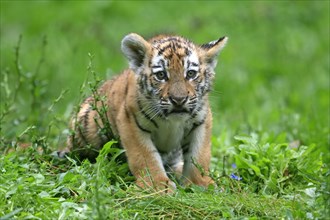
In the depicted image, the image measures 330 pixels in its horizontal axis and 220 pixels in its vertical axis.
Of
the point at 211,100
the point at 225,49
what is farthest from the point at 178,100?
the point at 225,49

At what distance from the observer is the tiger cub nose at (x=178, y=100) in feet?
25.2

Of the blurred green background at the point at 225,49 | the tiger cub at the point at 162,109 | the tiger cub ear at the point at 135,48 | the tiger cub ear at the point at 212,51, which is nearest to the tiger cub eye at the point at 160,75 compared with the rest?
the tiger cub at the point at 162,109

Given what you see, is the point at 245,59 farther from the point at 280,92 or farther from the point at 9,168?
the point at 9,168

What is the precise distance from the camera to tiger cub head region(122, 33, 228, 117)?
25.4 ft

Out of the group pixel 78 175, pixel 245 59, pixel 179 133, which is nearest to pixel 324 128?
pixel 179 133

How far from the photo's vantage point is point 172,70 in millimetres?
7805

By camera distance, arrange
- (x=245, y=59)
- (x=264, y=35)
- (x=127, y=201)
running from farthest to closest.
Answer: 1. (x=264, y=35)
2. (x=245, y=59)
3. (x=127, y=201)

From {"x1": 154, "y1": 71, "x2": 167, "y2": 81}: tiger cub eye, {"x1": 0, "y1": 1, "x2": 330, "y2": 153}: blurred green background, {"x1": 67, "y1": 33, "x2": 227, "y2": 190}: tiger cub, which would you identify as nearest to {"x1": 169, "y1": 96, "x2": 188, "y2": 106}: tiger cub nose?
{"x1": 67, "y1": 33, "x2": 227, "y2": 190}: tiger cub

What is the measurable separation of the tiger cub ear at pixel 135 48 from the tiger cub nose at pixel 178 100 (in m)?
0.60

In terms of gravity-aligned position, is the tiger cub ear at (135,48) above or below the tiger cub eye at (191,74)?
above

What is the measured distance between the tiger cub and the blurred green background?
2.70 m

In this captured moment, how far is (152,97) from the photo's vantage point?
26.0ft

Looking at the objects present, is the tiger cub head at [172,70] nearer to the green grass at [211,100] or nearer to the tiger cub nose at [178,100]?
the tiger cub nose at [178,100]

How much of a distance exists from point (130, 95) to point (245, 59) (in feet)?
22.0
